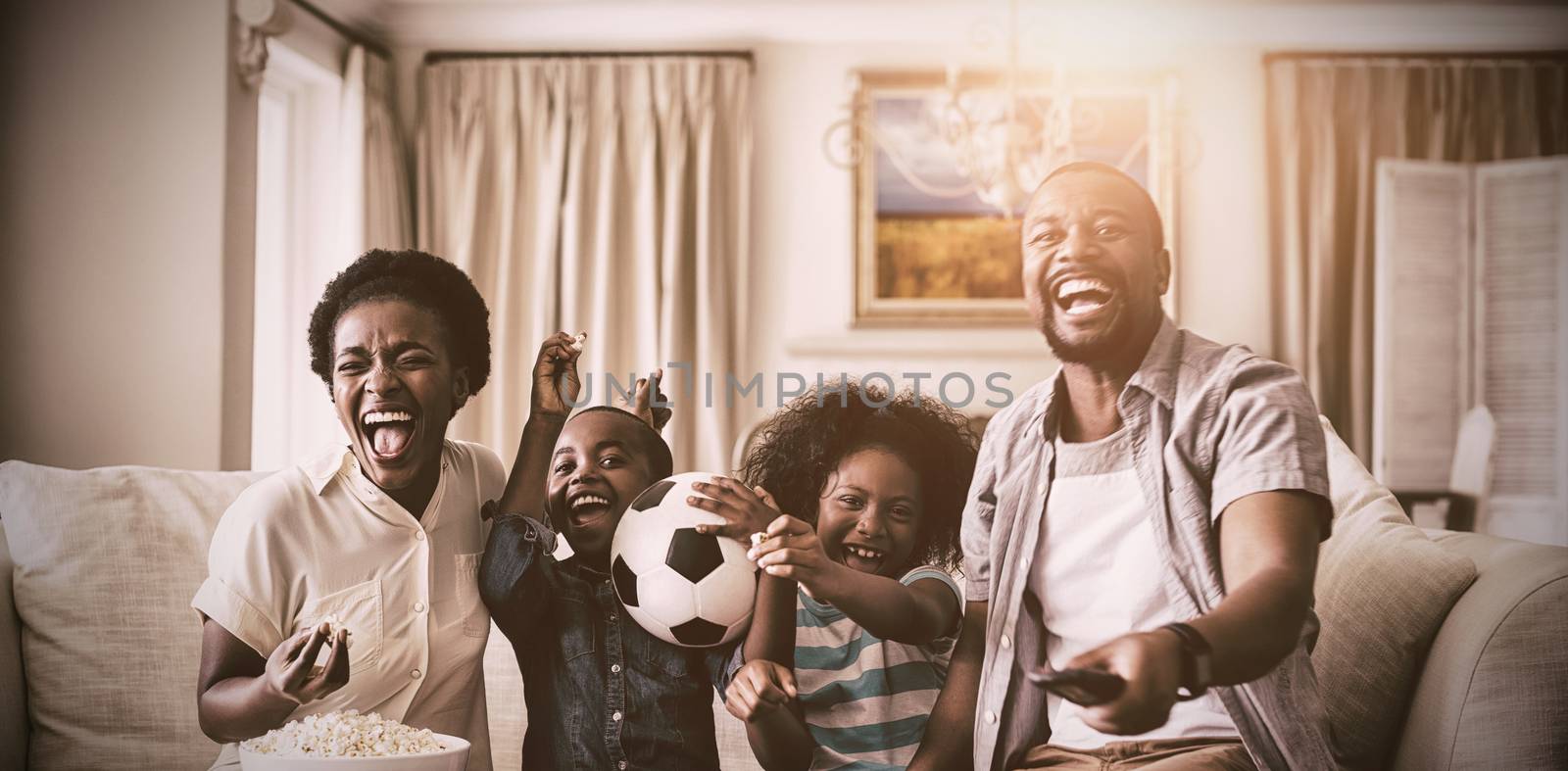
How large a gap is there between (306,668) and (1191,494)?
33.2 inches

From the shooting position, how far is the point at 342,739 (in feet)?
3.34

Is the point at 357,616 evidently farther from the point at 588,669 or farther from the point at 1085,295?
the point at 1085,295

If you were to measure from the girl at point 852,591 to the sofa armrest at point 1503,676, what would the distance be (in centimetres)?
47

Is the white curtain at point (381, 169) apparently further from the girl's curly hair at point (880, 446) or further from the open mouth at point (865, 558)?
the open mouth at point (865, 558)

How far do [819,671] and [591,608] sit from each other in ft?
0.86

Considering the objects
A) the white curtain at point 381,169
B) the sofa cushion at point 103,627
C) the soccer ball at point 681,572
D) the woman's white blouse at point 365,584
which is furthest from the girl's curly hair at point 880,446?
the white curtain at point 381,169

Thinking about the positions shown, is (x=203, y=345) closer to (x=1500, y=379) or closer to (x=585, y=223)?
(x=585, y=223)

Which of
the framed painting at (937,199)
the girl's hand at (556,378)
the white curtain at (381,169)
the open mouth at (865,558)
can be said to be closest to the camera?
the open mouth at (865,558)

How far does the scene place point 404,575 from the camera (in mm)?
1143

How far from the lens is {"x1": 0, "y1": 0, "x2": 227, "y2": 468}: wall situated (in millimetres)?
2051

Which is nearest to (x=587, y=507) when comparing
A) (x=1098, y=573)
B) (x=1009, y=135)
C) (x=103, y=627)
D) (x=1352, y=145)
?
(x=1098, y=573)

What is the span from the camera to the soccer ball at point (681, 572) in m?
1.08

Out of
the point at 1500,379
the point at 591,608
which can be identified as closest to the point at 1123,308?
the point at 591,608

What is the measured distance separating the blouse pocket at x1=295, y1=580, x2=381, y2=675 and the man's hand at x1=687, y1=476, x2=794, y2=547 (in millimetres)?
358
